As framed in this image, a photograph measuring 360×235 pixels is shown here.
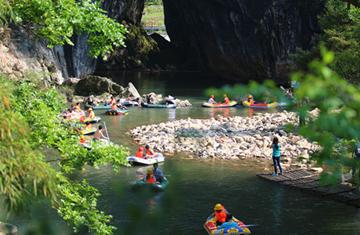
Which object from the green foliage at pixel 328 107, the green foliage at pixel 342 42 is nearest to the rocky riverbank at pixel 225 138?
the green foliage at pixel 342 42

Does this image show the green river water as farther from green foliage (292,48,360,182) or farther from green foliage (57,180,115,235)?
green foliage (292,48,360,182)

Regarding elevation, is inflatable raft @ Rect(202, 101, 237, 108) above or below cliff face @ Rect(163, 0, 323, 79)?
below

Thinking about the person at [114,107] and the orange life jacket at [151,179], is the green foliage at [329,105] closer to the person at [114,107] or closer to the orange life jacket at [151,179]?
the orange life jacket at [151,179]

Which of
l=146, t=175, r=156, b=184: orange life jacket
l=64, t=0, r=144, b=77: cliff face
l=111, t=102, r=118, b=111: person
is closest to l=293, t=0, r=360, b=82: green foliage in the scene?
l=146, t=175, r=156, b=184: orange life jacket

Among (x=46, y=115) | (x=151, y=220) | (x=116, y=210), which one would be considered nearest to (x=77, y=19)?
(x=46, y=115)

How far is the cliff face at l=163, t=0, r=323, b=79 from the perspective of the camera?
5122 cm

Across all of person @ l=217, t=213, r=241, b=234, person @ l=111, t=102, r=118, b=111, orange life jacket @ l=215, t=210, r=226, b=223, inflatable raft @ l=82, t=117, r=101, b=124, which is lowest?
person @ l=217, t=213, r=241, b=234

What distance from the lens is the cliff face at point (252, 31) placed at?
5122cm

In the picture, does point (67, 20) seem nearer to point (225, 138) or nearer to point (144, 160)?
point (144, 160)

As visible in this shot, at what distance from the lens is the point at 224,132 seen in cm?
2934

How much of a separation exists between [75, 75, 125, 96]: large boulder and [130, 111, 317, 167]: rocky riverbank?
11.9 meters

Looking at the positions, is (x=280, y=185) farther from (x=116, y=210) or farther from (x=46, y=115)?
(x=46, y=115)

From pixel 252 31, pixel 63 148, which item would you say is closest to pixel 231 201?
pixel 63 148

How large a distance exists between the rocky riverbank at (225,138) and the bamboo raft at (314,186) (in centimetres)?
185
